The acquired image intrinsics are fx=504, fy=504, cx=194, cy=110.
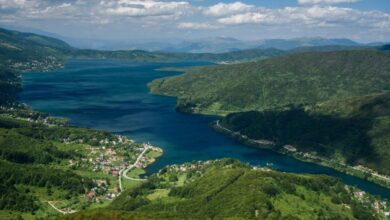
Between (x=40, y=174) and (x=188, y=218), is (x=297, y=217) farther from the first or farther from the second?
(x=40, y=174)

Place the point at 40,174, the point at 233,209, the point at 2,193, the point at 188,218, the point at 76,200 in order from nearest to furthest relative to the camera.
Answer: the point at 188,218 < the point at 233,209 < the point at 2,193 < the point at 76,200 < the point at 40,174

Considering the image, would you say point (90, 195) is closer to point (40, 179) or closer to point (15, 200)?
point (40, 179)

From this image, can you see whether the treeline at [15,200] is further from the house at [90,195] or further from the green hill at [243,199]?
the green hill at [243,199]

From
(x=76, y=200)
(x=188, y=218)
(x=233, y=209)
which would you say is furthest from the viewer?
(x=76, y=200)

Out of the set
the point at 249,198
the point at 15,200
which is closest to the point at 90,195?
the point at 15,200

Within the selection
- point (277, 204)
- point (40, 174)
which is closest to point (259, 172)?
point (277, 204)

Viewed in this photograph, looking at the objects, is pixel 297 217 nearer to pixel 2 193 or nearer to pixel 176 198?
pixel 176 198

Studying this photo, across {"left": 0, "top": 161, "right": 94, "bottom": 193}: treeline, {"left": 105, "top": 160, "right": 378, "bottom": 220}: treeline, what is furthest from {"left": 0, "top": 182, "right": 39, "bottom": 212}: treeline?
{"left": 105, "top": 160, "right": 378, "bottom": 220}: treeline

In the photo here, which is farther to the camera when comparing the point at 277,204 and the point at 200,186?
the point at 200,186

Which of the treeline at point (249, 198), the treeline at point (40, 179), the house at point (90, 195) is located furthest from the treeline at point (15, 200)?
the treeline at point (249, 198)
